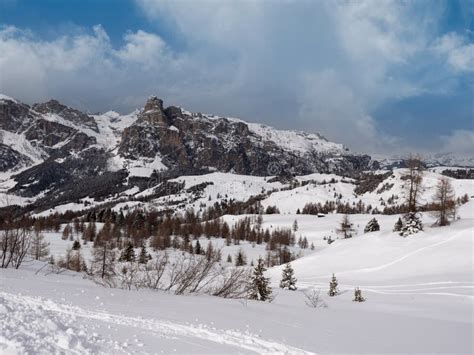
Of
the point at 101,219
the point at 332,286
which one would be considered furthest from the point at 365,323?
the point at 101,219

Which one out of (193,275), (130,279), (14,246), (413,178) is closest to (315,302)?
(193,275)

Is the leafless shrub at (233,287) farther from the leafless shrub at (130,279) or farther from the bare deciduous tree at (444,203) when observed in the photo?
the bare deciduous tree at (444,203)

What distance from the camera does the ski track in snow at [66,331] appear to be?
7.10m

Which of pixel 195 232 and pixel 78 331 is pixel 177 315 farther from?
pixel 195 232

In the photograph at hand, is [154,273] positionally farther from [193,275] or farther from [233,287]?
[233,287]

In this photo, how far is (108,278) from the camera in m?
18.3

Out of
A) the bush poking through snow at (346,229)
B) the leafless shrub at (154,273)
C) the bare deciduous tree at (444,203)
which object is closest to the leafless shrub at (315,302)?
the leafless shrub at (154,273)

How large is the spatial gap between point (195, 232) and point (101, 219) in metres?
53.6

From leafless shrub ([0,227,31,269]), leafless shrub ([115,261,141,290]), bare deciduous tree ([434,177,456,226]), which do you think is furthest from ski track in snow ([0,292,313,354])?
bare deciduous tree ([434,177,456,226])

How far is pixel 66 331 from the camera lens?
7.79 m

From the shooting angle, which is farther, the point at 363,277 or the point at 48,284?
the point at 363,277

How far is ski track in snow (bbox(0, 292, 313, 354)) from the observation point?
279 inches

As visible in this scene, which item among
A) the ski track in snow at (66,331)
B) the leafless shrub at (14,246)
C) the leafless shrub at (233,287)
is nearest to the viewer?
the ski track in snow at (66,331)

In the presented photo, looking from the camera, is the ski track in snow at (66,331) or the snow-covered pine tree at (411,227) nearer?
the ski track in snow at (66,331)
